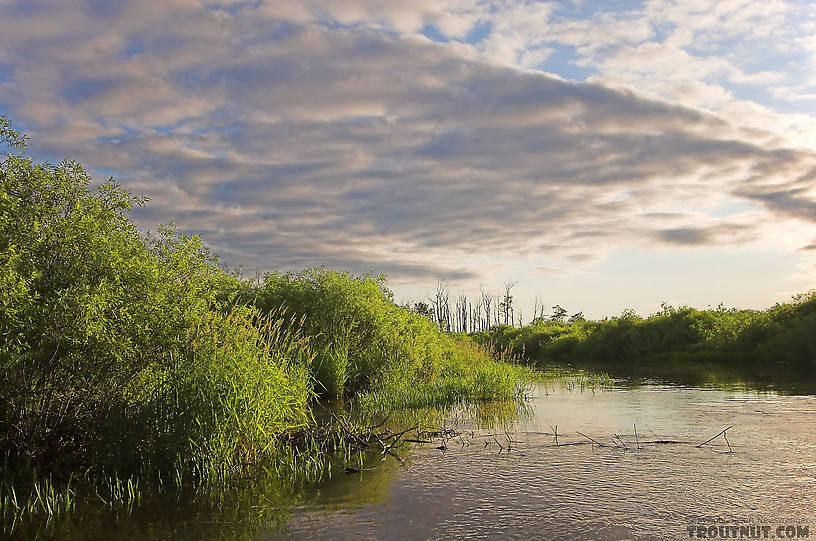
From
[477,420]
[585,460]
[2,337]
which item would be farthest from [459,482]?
[2,337]

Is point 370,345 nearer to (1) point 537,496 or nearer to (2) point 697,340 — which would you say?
(1) point 537,496

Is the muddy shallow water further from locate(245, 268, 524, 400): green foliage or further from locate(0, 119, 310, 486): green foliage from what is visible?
locate(245, 268, 524, 400): green foliage

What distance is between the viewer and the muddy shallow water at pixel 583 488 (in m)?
8.88

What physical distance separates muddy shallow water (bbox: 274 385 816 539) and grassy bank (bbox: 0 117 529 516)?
2295 mm

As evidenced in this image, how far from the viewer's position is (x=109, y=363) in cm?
1104

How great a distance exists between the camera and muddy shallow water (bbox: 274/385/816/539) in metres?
8.88

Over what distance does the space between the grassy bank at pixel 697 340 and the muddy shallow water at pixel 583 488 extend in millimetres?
19785

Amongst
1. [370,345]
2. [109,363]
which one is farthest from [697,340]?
[109,363]

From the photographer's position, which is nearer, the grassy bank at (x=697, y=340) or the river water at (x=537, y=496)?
the river water at (x=537, y=496)

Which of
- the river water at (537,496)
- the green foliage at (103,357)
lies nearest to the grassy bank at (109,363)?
the green foliage at (103,357)

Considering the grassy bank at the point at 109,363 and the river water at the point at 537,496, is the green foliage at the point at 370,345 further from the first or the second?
the grassy bank at the point at 109,363

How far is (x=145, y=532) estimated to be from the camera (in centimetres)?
888

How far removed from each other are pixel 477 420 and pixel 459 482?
6715mm

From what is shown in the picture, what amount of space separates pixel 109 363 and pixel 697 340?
5001 centimetres
